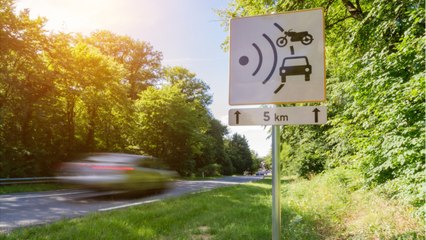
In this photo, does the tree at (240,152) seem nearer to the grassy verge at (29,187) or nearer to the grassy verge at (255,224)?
the grassy verge at (29,187)

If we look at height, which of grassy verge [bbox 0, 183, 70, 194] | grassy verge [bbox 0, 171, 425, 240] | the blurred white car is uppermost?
the blurred white car

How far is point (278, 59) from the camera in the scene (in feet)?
9.16

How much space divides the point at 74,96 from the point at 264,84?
72.6 feet

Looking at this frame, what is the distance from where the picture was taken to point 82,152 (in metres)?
23.6

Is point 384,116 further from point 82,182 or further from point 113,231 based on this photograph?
point 82,182

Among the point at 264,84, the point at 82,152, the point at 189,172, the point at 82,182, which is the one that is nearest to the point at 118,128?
the point at 82,152

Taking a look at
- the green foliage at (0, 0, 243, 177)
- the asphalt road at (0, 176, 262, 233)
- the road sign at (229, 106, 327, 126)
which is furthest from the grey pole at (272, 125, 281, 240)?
the green foliage at (0, 0, 243, 177)

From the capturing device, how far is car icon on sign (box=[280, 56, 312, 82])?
8.84ft

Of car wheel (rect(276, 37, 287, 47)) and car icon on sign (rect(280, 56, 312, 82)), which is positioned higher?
car wheel (rect(276, 37, 287, 47))

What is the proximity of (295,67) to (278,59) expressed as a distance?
17 centimetres

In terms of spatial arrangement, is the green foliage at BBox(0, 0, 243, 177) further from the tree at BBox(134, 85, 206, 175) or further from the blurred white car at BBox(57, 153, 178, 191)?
the blurred white car at BBox(57, 153, 178, 191)

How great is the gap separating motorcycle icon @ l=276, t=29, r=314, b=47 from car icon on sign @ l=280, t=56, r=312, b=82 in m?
0.15

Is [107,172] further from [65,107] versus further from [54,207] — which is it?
[65,107]

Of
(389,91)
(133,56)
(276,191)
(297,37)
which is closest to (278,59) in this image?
(297,37)
